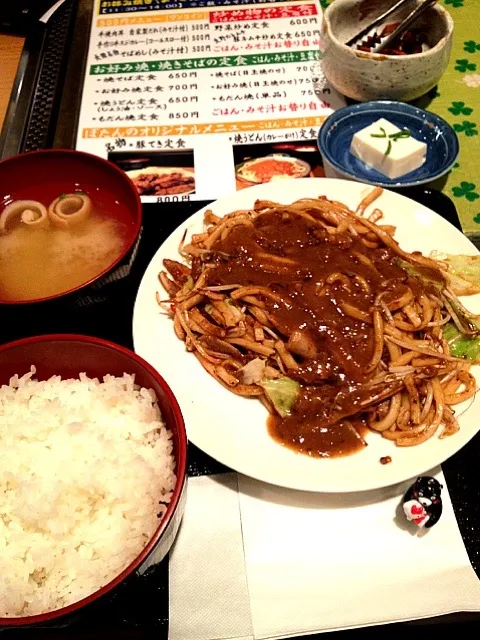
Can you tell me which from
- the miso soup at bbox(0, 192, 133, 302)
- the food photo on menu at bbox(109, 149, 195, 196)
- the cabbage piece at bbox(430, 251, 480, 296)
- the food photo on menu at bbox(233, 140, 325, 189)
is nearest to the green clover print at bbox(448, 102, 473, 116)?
the food photo on menu at bbox(233, 140, 325, 189)

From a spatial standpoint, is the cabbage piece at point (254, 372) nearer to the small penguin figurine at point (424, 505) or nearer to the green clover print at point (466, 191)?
the small penguin figurine at point (424, 505)

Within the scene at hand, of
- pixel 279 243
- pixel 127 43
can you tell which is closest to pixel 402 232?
pixel 279 243

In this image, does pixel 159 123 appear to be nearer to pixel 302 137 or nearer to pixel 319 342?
pixel 302 137

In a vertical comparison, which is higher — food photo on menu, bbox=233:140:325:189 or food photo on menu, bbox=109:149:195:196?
food photo on menu, bbox=233:140:325:189

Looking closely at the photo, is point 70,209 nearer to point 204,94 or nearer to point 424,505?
point 204,94

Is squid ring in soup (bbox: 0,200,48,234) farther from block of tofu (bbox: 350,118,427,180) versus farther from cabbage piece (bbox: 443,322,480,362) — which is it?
cabbage piece (bbox: 443,322,480,362)

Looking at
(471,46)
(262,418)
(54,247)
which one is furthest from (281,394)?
(471,46)

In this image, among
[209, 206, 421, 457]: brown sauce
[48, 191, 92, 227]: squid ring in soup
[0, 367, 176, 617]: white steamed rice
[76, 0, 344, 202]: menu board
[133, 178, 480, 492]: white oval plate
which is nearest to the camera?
[0, 367, 176, 617]: white steamed rice
